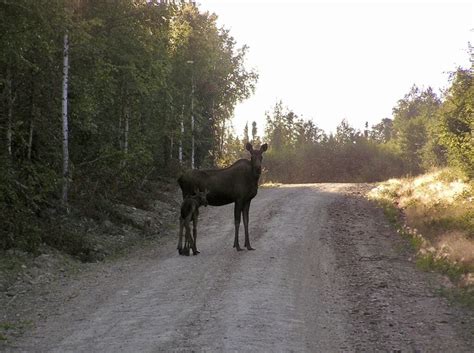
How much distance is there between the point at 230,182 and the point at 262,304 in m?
6.00

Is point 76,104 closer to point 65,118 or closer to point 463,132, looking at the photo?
point 65,118

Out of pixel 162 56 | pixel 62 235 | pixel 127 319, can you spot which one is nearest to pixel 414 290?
pixel 127 319

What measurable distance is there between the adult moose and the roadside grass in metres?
4.85

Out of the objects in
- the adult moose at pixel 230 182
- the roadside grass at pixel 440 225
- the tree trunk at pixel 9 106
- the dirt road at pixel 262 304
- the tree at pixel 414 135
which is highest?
the tree at pixel 414 135

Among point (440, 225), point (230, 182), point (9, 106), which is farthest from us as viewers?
point (440, 225)

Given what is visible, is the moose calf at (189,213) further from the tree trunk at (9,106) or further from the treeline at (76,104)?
the tree trunk at (9,106)

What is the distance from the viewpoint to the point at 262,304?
28.0 ft

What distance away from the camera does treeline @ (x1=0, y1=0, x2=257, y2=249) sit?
11.6 m

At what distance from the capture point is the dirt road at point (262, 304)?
6863mm

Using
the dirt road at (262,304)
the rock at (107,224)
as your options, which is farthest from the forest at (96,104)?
the dirt road at (262,304)

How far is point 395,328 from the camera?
753cm

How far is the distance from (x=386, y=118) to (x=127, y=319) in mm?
155400

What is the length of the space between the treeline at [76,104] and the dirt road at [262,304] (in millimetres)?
2982

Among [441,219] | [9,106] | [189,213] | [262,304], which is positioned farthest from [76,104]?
[441,219]
